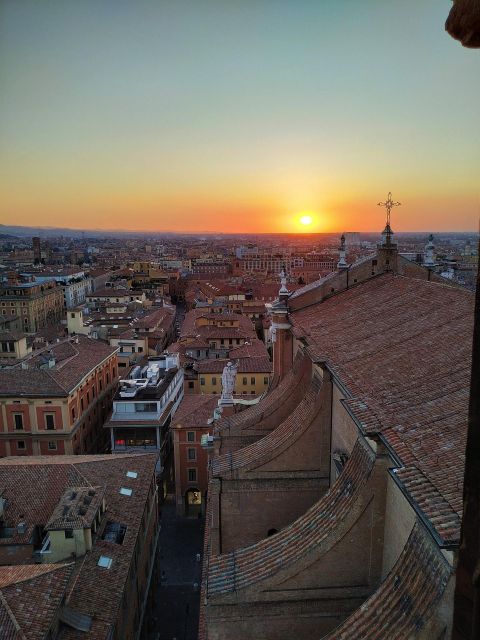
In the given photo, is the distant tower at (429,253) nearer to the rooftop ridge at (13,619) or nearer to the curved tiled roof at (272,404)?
the curved tiled roof at (272,404)

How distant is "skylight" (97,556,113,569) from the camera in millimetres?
16578

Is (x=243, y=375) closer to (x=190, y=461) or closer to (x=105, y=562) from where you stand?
(x=190, y=461)

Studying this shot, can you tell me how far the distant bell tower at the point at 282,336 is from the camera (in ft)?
67.7

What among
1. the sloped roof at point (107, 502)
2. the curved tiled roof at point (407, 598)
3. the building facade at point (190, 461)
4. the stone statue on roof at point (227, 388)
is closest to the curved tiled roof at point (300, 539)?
the curved tiled roof at point (407, 598)

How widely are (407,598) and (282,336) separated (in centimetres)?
1456

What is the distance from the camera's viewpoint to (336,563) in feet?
31.0

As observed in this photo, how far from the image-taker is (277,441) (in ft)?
46.1

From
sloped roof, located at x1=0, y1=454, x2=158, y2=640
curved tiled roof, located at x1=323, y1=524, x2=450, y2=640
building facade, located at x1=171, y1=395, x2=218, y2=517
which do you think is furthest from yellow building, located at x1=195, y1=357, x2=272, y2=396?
curved tiled roof, located at x1=323, y1=524, x2=450, y2=640

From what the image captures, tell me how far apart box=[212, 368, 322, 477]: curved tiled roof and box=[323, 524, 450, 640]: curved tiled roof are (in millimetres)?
6150

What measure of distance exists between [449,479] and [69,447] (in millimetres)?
29241

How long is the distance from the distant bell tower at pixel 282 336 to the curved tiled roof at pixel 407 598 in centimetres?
1358

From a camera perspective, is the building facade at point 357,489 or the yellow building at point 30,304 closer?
the building facade at point 357,489

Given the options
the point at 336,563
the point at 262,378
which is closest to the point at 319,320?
the point at 336,563

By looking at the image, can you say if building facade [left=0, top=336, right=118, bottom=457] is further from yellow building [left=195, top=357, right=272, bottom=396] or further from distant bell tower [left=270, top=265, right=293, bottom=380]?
distant bell tower [left=270, top=265, right=293, bottom=380]
